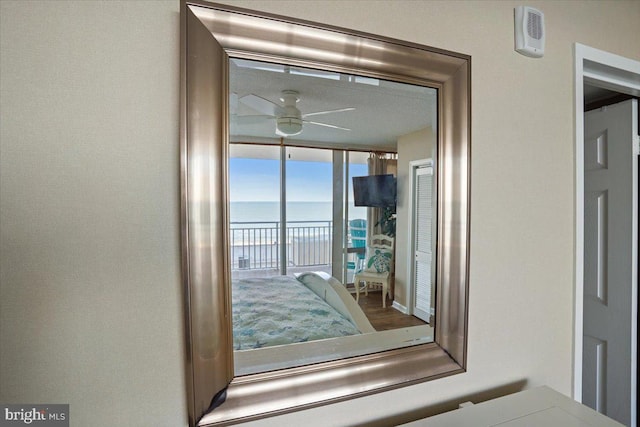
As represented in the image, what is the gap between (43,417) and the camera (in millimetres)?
706

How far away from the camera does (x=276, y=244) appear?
907 millimetres

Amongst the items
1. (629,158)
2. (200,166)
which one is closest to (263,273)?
(200,166)

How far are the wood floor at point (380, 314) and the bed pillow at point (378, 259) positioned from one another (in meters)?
0.08

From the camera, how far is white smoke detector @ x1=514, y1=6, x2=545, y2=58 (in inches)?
45.8

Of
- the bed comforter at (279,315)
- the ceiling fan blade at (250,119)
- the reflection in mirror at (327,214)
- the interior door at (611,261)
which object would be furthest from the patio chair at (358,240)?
the interior door at (611,261)

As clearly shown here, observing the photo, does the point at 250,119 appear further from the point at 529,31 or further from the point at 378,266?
the point at 529,31

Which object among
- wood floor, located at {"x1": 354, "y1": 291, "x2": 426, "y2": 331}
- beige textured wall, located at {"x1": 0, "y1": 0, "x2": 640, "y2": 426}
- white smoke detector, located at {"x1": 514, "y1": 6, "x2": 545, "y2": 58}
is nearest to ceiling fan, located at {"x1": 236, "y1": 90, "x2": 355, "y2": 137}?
beige textured wall, located at {"x1": 0, "y1": 0, "x2": 640, "y2": 426}

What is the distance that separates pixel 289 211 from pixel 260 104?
297 mm

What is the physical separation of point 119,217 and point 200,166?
0.22 m

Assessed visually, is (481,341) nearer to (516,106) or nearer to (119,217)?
(516,106)

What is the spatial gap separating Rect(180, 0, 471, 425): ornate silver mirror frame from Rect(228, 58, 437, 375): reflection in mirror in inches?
1.2

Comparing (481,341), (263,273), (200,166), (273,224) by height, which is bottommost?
(481,341)

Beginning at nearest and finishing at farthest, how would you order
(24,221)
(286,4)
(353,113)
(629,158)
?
(24,221), (286,4), (353,113), (629,158)

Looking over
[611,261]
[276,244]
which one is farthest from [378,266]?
[611,261]
